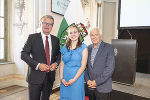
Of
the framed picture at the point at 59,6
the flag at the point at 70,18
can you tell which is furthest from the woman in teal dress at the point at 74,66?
the framed picture at the point at 59,6

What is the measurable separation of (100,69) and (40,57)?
652 mm

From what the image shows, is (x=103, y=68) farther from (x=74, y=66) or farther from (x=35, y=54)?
(x=35, y=54)

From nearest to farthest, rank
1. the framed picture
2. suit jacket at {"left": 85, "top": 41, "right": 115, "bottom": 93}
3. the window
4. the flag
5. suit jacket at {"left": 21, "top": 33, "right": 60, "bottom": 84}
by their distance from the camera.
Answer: suit jacket at {"left": 85, "top": 41, "right": 115, "bottom": 93}
suit jacket at {"left": 21, "top": 33, "right": 60, "bottom": 84}
the flag
the framed picture
the window

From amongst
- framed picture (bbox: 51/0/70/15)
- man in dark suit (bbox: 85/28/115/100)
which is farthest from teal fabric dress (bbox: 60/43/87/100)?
framed picture (bbox: 51/0/70/15)

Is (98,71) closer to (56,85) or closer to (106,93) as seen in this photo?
(106,93)

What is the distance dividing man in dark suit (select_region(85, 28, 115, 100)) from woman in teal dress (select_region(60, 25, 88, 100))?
3.7 inches

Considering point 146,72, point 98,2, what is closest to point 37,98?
point 146,72

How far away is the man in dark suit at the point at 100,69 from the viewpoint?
4.75 ft

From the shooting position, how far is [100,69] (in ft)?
4.80

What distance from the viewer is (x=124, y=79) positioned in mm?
2824

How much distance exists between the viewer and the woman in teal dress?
1.47m

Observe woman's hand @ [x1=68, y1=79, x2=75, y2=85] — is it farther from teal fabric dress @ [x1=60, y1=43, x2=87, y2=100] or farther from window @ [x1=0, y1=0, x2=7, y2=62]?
window @ [x1=0, y1=0, x2=7, y2=62]

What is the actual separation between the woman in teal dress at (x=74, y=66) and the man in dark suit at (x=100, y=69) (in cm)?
9

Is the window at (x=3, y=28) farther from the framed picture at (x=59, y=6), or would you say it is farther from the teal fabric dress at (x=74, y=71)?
the teal fabric dress at (x=74, y=71)
